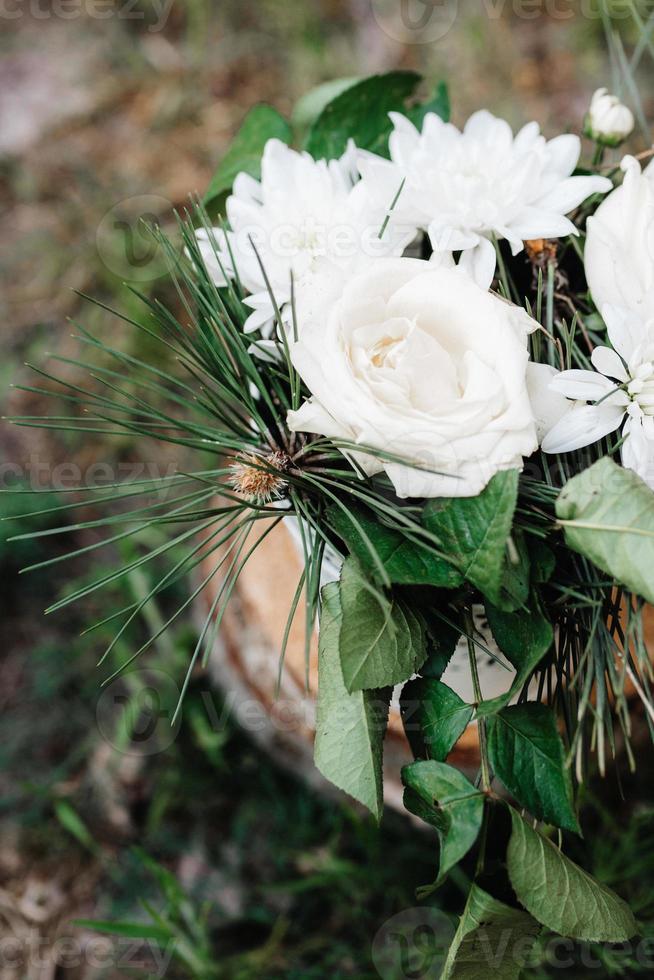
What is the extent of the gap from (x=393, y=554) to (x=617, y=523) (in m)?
0.12

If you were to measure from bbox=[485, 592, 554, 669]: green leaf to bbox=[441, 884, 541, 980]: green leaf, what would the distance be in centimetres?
13

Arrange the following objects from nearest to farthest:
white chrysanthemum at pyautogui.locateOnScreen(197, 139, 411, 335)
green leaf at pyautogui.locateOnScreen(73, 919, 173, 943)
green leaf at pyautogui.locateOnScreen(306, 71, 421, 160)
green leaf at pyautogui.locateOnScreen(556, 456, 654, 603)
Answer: green leaf at pyautogui.locateOnScreen(556, 456, 654, 603), white chrysanthemum at pyautogui.locateOnScreen(197, 139, 411, 335), green leaf at pyautogui.locateOnScreen(306, 71, 421, 160), green leaf at pyautogui.locateOnScreen(73, 919, 173, 943)

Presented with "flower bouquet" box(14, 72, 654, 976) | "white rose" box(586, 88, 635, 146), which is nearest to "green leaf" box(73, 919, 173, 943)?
"flower bouquet" box(14, 72, 654, 976)

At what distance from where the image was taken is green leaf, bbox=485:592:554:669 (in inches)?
17.1

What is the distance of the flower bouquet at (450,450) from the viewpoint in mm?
413

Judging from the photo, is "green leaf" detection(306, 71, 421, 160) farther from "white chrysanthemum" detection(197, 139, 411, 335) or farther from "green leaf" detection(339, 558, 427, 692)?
"green leaf" detection(339, 558, 427, 692)

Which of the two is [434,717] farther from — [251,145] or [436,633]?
[251,145]

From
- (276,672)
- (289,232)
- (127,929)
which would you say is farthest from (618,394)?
(127,929)

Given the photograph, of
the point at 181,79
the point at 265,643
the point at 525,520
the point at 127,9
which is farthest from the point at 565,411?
the point at 127,9

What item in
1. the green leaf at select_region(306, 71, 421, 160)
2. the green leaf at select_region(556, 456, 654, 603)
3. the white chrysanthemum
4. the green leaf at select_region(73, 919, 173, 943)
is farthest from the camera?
the green leaf at select_region(73, 919, 173, 943)

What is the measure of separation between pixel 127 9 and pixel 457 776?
155 centimetres

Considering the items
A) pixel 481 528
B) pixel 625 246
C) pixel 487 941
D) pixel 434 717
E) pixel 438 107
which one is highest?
pixel 438 107

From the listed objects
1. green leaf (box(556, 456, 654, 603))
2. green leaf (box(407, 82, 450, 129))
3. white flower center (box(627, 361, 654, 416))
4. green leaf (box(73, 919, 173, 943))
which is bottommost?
green leaf (box(73, 919, 173, 943))

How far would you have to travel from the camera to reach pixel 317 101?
662 mm
